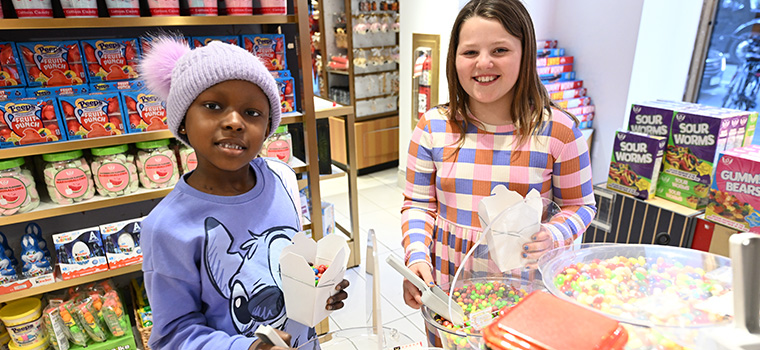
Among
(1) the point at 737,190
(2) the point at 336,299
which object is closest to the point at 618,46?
(1) the point at 737,190

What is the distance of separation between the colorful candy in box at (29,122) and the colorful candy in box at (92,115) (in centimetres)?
4

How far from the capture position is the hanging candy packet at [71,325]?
2066 mm

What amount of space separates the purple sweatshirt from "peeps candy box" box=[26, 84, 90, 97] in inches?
50.1

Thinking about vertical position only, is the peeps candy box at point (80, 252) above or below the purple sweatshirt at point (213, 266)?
below

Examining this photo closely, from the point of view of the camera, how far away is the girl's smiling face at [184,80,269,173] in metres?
0.95

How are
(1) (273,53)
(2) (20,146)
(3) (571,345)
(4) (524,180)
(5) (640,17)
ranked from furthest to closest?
1. (5) (640,17)
2. (1) (273,53)
3. (2) (20,146)
4. (4) (524,180)
5. (3) (571,345)

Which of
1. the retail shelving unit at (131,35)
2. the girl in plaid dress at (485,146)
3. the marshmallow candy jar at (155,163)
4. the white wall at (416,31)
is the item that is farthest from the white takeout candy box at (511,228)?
the white wall at (416,31)

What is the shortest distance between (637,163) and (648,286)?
1.91 metres

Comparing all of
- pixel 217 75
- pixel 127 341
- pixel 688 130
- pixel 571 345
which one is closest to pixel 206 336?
pixel 217 75

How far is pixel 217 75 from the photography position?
93cm

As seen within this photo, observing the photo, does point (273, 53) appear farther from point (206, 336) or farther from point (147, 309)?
point (206, 336)

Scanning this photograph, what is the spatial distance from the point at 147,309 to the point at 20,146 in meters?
0.99

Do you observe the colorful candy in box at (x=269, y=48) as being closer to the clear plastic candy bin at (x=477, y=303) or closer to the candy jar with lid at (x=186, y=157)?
the candy jar with lid at (x=186, y=157)

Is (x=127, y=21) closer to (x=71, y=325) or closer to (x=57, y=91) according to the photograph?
(x=57, y=91)
